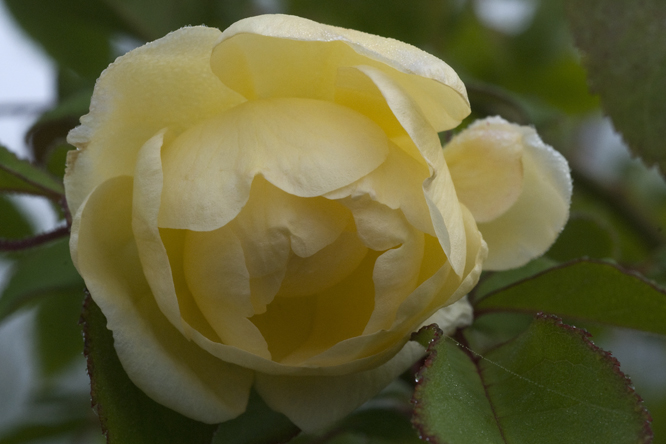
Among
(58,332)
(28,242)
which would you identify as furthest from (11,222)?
(28,242)

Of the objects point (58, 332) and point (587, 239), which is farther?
point (58, 332)

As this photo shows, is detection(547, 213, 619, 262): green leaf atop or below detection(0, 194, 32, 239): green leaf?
atop

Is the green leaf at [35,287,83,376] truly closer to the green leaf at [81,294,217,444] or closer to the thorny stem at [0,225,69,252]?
the thorny stem at [0,225,69,252]

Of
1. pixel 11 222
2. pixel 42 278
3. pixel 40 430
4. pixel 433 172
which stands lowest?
pixel 40 430

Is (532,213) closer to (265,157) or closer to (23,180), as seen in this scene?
(265,157)

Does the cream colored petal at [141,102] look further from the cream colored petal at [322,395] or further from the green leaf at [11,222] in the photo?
the green leaf at [11,222]

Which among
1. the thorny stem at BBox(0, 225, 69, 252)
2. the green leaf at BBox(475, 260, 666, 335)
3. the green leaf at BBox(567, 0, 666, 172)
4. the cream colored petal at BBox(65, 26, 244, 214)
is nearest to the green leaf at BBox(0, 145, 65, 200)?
the thorny stem at BBox(0, 225, 69, 252)
